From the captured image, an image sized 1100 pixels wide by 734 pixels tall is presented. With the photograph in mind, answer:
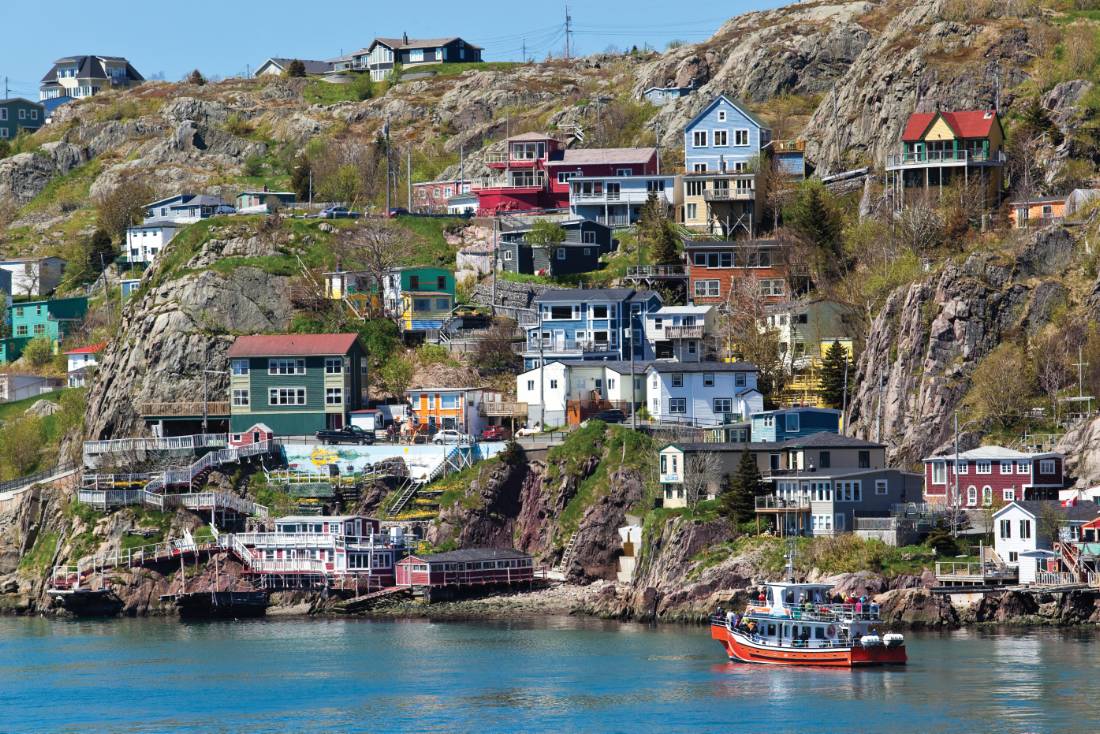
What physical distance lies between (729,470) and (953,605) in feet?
54.9

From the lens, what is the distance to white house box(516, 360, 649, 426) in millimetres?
114438

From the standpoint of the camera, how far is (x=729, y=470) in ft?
333

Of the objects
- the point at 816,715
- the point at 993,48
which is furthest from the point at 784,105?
the point at 816,715

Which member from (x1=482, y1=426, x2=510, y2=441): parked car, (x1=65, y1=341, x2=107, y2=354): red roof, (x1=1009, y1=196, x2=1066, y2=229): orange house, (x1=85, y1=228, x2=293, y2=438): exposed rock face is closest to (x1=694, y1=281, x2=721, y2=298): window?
(x1=482, y1=426, x2=510, y2=441): parked car

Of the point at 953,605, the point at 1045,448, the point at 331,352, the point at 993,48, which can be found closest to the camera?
the point at 953,605

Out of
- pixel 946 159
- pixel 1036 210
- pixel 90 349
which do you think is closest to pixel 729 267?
pixel 946 159

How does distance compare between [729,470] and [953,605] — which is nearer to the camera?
Result: [953,605]

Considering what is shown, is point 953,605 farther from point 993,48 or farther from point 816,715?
point 993,48

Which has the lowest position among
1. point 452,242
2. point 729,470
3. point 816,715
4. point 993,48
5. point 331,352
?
point 816,715

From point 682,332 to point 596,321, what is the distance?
529 cm

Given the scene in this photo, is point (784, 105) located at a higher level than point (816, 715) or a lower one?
higher

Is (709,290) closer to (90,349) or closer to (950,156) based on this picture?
(950,156)

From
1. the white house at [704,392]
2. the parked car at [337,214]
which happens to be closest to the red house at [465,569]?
the white house at [704,392]

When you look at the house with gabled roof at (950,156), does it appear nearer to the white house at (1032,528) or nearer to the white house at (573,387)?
the white house at (573,387)
